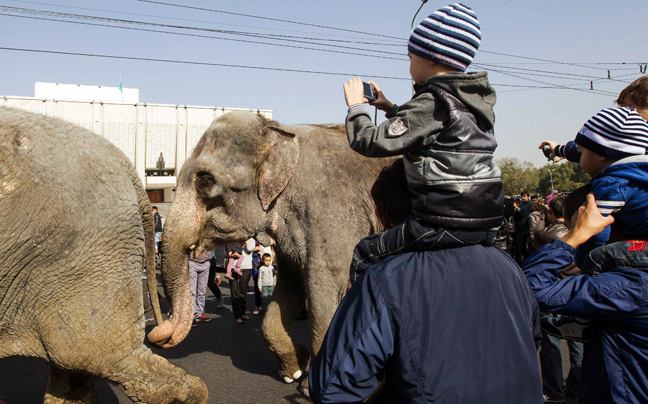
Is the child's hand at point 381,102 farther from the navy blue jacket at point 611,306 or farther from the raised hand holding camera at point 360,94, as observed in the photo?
the navy blue jacket at point 611,306

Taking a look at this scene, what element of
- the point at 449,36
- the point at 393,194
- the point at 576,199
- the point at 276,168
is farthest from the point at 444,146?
the point at 276,168

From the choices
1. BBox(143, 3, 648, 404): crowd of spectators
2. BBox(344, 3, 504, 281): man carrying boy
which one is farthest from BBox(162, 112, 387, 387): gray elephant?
BBox(344, 3, 504, 281): man carrying boy

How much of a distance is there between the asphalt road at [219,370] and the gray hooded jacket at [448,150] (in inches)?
142

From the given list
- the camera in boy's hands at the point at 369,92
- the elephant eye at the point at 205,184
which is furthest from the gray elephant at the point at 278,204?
the camera in boy's hands at the point at 369,92

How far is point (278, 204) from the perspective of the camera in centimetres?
425

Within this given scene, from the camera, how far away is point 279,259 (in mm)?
4711

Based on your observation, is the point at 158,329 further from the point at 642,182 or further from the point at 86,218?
Result: the point at 642,182

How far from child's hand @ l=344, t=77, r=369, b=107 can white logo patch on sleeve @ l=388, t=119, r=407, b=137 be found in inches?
10.8

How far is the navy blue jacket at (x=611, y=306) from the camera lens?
1.84 meters

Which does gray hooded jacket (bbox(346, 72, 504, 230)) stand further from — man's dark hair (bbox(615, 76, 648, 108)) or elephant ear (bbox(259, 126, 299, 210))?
elephant ear (bbox(259, 126, 299, 210))

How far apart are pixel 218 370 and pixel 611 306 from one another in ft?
14.5

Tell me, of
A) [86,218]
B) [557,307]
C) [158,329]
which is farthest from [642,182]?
[158,329]

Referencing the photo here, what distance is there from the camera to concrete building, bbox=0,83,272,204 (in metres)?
22.4

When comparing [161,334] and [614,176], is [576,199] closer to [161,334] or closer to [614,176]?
[614,176]
